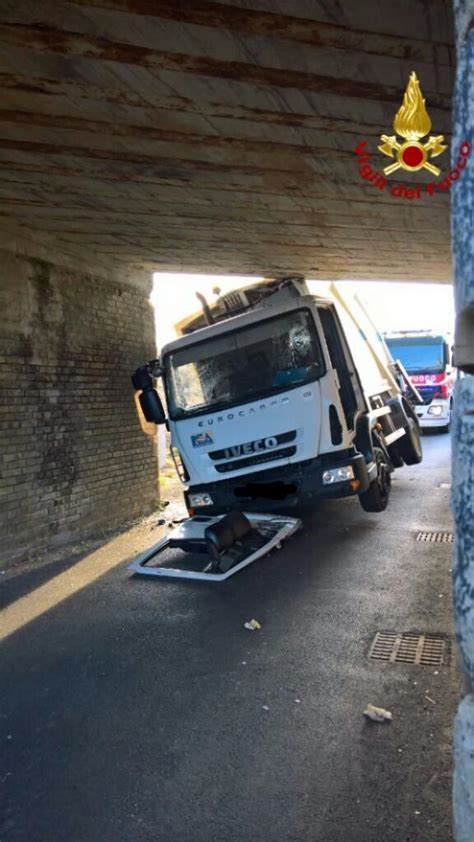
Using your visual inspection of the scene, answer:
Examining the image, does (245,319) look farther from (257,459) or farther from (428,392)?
(428,392)

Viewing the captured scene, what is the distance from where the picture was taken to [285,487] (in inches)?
267

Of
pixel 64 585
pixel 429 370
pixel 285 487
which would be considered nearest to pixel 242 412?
pixel 285 487

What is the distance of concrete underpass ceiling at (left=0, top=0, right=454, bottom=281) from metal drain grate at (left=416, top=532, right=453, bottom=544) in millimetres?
3520

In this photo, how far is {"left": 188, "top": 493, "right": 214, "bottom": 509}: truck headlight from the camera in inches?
282

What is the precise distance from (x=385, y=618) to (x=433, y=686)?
1.10m

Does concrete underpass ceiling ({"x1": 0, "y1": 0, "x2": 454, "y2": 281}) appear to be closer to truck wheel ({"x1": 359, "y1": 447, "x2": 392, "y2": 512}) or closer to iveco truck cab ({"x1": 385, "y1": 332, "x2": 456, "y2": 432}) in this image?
truck wheel ({"x1": 359, "y1": 447, "x2": 392, "y2": 512})

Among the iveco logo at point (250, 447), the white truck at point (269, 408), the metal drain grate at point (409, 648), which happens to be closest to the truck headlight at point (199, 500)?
the white truck at point (269, 408)

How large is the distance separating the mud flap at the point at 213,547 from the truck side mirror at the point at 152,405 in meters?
1.27

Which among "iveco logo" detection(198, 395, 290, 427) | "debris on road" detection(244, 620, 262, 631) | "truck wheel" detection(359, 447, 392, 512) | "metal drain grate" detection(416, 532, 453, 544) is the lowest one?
"debris on road" detection(244, 620, 262, 631)

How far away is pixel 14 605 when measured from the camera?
570 cm

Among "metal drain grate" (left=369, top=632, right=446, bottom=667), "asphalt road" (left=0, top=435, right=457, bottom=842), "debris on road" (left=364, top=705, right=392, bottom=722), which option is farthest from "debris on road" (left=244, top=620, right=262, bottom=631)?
"debris on road" (left=364, top=705, right=392, bottom=722)

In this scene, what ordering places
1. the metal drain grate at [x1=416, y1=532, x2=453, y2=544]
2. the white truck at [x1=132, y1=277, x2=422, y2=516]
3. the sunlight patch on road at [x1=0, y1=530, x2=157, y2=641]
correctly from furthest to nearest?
1. the metal drain grate at [x1=416, y1=532, x2=453, y2=544]
2. the white truck at [x1=132, y1=277, x2=422, y2=516]
3. the sunlight patch on road at [x1=0, y1=530, x2=157, y2=641]

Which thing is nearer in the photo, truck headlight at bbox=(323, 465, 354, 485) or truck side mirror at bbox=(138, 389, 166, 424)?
truck headlight at bbox=(323, 465, 354, 485)

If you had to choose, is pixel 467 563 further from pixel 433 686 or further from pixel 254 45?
pixel 254 45
